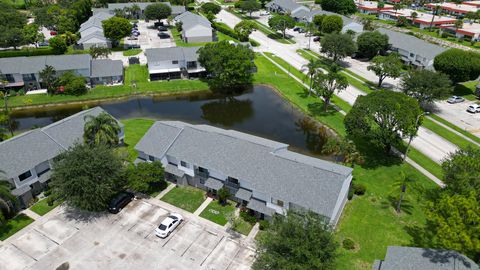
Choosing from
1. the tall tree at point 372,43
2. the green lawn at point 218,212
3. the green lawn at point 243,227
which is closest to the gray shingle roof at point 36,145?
the green lawn at point 218,212

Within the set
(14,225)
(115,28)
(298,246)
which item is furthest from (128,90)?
(298,246)

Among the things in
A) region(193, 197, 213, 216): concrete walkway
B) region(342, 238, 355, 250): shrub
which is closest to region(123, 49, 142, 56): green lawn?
region(193, 197, 213, 216): concrete walkway

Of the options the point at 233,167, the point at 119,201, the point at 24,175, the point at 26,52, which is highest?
the point at 26,52

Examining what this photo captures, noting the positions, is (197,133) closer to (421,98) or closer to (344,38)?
(421,98)

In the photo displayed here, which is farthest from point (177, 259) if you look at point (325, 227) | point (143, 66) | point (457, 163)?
point (143, 66)

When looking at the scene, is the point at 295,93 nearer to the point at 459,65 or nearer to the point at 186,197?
the point at 459,65
